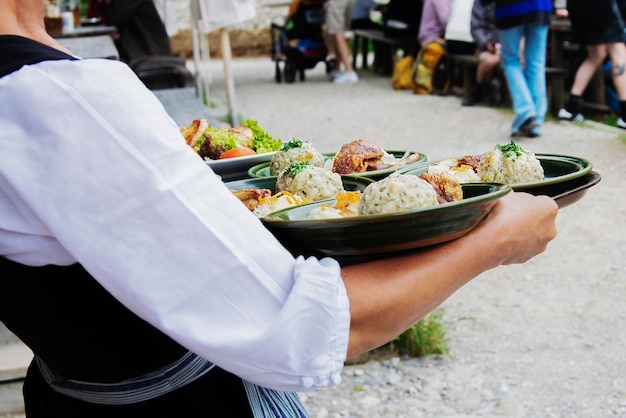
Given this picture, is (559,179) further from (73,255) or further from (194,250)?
(73,255)

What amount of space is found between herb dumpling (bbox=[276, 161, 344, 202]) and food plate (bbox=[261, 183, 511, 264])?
246 millimetres

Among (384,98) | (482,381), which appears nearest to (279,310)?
(482,381)

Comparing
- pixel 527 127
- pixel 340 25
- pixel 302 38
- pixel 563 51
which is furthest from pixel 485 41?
pixel 302 38

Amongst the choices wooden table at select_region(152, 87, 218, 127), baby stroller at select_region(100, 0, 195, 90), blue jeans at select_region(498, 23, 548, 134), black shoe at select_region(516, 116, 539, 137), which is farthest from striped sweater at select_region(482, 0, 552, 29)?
baby stroller at select_region(100, 0, 195, 90)

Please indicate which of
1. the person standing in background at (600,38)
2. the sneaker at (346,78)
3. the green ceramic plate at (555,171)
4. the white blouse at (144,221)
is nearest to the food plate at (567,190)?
the green ceramic plate at (555,171)

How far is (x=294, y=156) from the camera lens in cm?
176

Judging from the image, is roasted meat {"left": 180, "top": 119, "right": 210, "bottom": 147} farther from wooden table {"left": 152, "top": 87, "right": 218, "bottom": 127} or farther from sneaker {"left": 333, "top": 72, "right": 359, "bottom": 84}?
sneaker {"left": 333, "top": 72, "right": 359, "bottom": 84}

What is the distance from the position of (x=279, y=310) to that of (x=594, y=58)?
808 centimetres

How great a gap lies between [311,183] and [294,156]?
255 millimetres

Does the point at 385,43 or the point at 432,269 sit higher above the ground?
the point at 432,269

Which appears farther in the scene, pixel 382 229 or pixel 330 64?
pixel 330 64

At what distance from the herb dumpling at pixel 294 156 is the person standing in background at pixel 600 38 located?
6.87 metres

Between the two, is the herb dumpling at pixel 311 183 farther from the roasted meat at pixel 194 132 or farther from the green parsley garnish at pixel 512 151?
the roasted meat at pixel 194 132

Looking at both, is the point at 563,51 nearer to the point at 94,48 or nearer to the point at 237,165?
the point at 94,48
